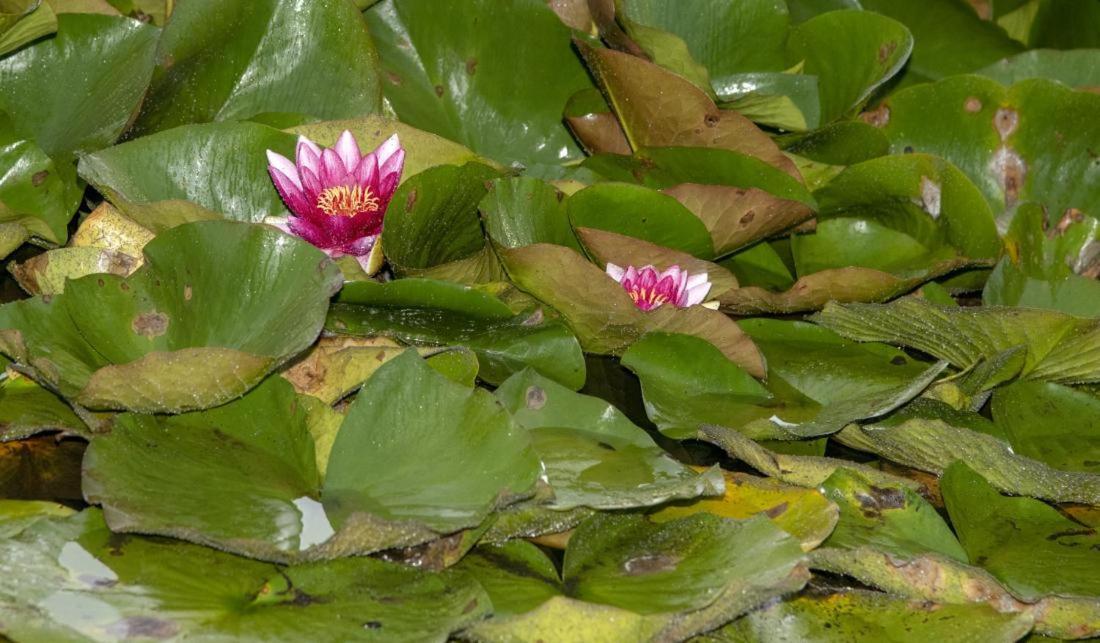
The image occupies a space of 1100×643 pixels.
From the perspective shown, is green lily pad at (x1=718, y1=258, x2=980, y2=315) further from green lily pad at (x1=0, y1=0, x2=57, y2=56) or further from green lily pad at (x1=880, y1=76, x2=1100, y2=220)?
green lily pad at (x1=0, y1=0, x2=57, y2=56)

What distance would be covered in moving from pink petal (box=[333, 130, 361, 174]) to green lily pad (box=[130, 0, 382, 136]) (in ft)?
0.64

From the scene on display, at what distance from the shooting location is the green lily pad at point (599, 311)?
1.40 metres

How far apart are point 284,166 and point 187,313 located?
240 mm

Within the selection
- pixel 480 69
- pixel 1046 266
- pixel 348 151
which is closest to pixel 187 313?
pixel 348 151

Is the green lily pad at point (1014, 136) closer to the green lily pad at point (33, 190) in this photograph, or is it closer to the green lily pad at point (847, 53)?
the green lily pad at point (847, 53)

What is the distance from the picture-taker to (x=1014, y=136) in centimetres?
188

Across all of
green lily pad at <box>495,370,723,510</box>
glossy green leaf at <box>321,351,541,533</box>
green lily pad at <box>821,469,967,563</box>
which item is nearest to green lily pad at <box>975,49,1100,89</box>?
green lily pad at <box>821,469,967,563</box>

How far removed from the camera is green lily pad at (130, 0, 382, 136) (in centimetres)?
160

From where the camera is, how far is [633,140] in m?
1.79

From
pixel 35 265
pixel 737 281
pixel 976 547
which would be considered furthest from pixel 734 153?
pixel 35 265

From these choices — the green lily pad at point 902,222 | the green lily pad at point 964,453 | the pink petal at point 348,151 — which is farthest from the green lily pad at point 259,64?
the green lily pad at point 964,453

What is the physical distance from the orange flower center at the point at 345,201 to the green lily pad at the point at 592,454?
288 millimetres

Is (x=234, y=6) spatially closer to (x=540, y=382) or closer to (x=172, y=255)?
(x=172, y=255)

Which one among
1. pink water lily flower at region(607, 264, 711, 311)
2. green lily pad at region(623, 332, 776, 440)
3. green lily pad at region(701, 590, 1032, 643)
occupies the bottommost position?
green lily pad at region(701, 590, 1032, 643)
